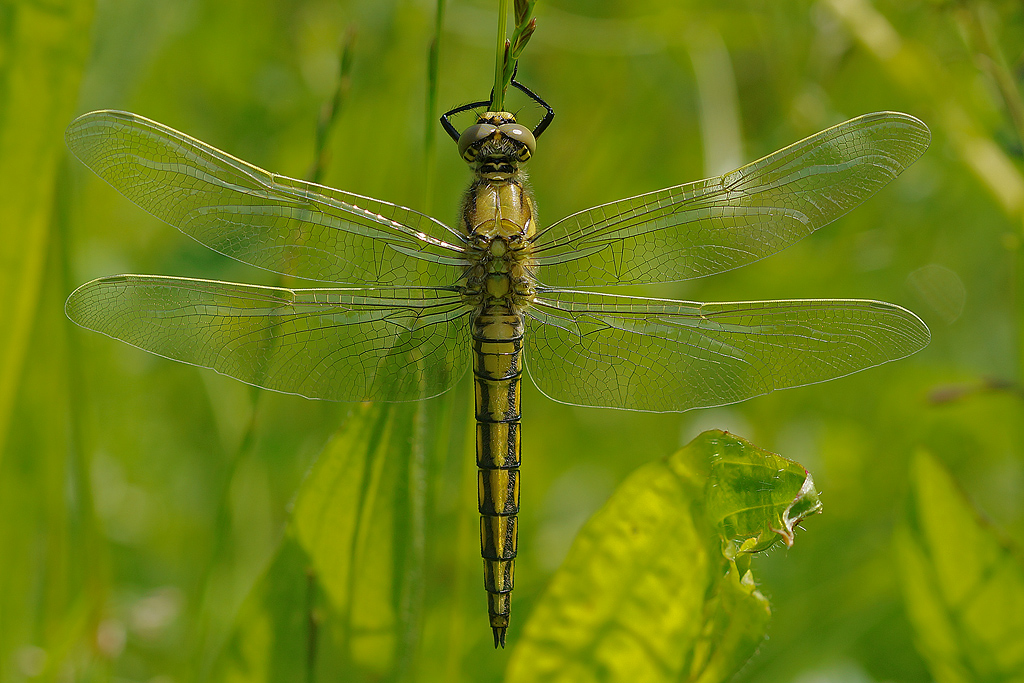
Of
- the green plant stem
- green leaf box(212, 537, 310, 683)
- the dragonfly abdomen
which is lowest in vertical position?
green leaf box(212, 537, 310, 683)

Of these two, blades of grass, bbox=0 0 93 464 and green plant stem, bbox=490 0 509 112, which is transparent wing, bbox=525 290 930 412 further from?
blades of grass, bbox=0 0 93 464

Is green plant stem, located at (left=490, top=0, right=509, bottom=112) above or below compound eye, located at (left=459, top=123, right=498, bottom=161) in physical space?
Result: below

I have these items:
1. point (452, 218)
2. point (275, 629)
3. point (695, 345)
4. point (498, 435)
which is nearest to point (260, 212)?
point (498, 435)

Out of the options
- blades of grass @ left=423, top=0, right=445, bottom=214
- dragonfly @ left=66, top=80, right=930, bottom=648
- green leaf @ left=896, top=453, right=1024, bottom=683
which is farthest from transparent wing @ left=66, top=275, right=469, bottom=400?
green leaf @ left=896, top=453, right=1024, bottom=683

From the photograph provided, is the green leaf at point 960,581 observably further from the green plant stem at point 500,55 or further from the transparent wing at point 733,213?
the green plant stem at point 500,55

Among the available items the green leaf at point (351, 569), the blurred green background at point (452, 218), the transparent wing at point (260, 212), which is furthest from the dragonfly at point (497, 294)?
the green leaf at point (351, 569)

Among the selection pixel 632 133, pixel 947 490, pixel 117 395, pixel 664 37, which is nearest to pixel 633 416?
pixel 632 133

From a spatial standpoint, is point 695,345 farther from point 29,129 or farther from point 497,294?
point 29,129
